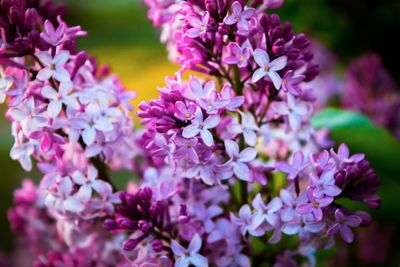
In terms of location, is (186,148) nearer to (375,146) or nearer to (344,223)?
(344,223)

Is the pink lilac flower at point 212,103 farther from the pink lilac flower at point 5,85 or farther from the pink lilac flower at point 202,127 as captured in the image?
the pink lilac flower at point 5,85

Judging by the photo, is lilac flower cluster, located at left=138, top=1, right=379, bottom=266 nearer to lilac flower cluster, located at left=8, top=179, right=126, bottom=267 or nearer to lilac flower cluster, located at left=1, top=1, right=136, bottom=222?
lilac flower cluster, located at left=1, top=1, right=136, bottom=222

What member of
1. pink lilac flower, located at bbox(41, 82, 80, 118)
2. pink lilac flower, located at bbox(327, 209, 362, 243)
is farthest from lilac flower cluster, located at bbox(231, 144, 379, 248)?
pink lilac flower, located at bbox(41, 82, 80, 118)

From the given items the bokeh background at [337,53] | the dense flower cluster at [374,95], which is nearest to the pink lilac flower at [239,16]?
the bokeh background at [337,53]

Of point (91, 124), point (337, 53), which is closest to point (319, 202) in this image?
point (91, 124)

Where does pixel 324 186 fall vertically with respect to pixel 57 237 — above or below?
below

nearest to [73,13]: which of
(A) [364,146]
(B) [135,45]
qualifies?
(B) [135,45]
